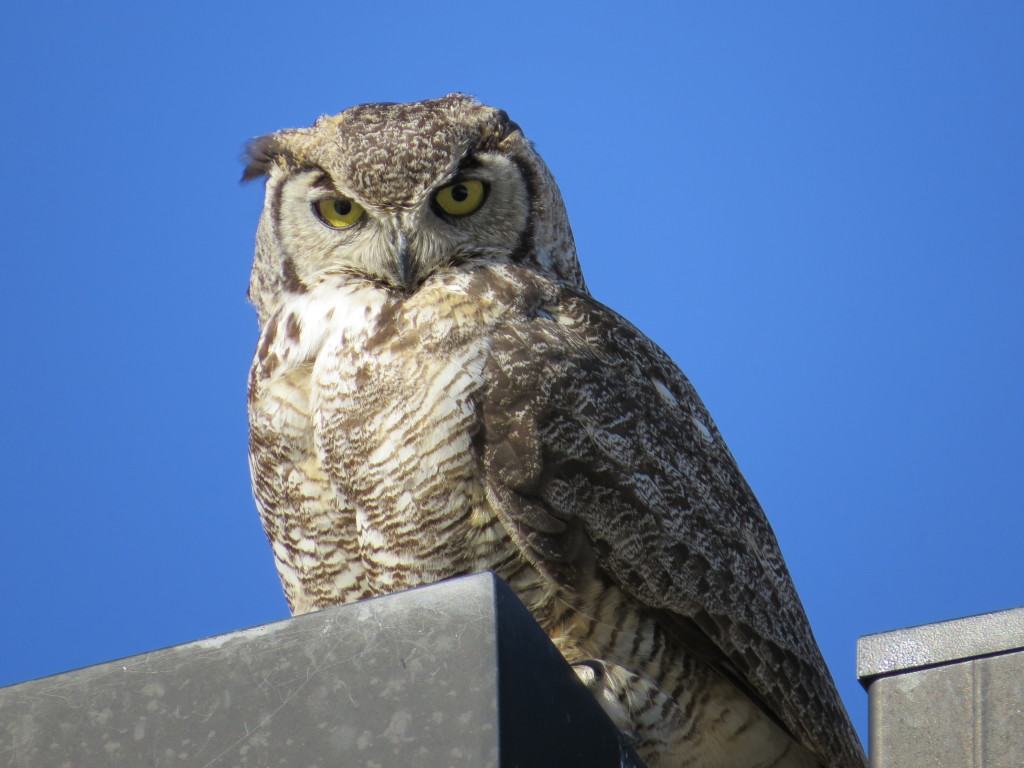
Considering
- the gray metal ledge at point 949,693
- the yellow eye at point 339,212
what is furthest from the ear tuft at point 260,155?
the gray metal ledge at point 949,693

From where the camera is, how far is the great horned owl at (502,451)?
271 centimetres

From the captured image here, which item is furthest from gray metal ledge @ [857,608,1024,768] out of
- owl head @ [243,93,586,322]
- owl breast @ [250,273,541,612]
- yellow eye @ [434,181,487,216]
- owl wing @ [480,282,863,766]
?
yellow eye @ [434,181,487,216]

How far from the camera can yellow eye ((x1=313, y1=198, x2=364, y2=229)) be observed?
3.14 metres

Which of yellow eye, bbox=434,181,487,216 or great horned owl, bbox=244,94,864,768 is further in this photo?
yellow eye, bbox=434,181,487,216

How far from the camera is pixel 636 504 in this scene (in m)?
2.85

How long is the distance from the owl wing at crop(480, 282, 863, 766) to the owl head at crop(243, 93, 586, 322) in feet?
0.80

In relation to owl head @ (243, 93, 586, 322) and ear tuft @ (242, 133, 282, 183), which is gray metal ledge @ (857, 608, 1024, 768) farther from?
ear tuft @ (242, 133, 282, 183)

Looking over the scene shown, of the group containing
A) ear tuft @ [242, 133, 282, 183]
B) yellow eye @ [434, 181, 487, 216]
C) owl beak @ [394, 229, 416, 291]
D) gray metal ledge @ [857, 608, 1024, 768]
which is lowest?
gray metal ledge @ [857, 608, 1024, 768]

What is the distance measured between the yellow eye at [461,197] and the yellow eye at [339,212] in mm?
189

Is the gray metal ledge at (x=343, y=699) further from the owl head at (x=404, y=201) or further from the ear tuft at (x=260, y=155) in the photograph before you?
the ear tuft at (x=260, y=155)

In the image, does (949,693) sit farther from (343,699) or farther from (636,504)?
(343,699)

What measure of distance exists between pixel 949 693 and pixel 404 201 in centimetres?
155

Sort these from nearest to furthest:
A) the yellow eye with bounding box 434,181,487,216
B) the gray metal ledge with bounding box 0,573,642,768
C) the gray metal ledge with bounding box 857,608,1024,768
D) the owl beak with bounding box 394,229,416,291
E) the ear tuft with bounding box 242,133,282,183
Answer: the gray metal ledge with bounding box 0,573,642,768 → the gray metal ledge with bounding box 857,608,1024,768 → the owl beak with bounding box 394,229,416,291 → the yellow eye with bounding box 434,181,487,216 → the ear tuft with bounding box 242,133,282,183

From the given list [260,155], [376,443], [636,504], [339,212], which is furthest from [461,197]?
[636,504]
